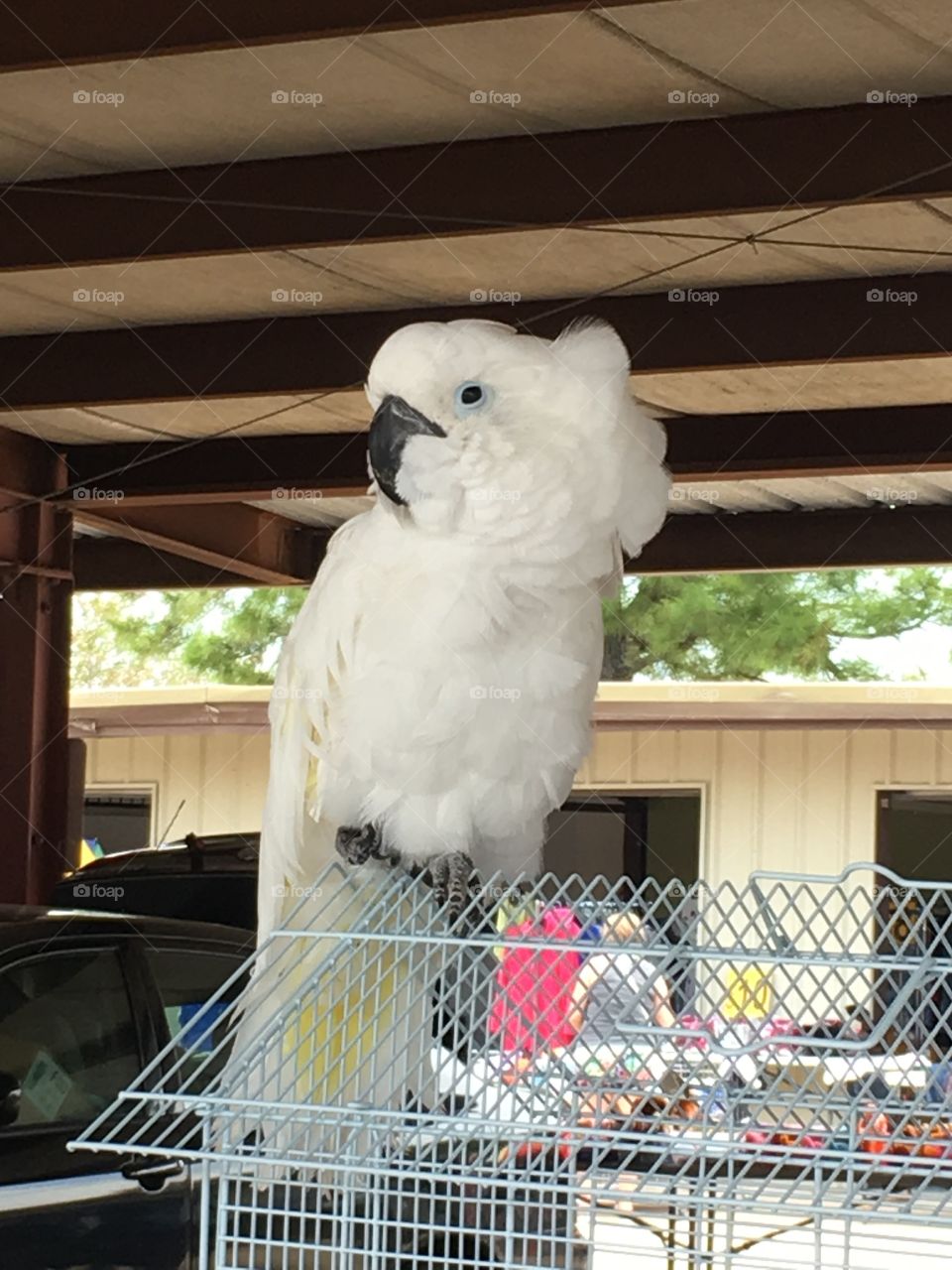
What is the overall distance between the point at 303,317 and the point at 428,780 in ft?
9.77

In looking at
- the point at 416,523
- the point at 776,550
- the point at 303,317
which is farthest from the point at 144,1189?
the point at 776,550

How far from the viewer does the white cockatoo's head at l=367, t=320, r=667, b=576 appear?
8.29 ft

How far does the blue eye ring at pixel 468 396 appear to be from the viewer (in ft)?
8.41

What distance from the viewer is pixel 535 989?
175cm

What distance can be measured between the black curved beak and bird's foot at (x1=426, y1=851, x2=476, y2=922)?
551 mm

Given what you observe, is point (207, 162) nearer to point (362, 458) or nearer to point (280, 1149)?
point (362, 458)

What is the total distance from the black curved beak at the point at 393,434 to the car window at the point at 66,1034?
1.55m

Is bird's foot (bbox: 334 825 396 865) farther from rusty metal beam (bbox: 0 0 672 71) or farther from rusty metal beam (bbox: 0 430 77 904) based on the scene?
rusty metal beam (bbox: 0 430 77 904)

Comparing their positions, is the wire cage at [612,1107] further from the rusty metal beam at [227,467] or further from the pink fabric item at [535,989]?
the rusty metal beam at [227,467]

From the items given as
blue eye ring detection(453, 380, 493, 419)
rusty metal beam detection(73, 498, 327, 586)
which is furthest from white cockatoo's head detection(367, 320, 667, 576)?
rusty metal beam detection(73, 498, 327, 586)

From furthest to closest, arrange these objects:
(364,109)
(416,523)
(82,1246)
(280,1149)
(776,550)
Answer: (776,550), (364,109), (82,1246), (416,523), (280,1149)

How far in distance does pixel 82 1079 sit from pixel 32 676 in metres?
2.96

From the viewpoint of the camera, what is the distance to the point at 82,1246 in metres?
3.31

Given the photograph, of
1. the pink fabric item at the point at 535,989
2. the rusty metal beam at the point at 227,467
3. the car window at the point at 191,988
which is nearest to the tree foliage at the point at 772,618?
the rusty metal beam at the point at 227,467
